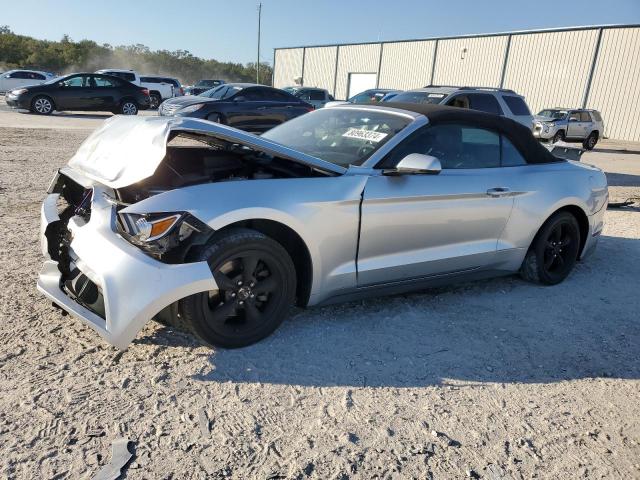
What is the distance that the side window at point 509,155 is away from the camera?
4.43 metres

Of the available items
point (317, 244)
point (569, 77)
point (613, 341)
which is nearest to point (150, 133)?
point (317, 244)

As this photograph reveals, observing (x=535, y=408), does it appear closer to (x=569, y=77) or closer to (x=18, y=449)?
(x=18, y=449)

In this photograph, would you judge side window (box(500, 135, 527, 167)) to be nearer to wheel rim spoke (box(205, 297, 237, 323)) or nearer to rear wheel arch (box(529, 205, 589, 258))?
rear wheel arch (box(529, 205, 589, 258))

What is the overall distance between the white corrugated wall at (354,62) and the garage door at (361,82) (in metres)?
0.31

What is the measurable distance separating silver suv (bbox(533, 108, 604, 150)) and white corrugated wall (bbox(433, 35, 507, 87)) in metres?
11.6

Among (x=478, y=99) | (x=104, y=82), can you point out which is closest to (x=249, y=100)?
(x=478, y=99)

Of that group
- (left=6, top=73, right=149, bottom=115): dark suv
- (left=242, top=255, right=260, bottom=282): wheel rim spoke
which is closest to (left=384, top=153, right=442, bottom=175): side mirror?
(left=242, top=255, right=260, bottom=282): wheel rim spoke

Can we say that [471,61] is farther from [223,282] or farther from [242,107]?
[223,282]

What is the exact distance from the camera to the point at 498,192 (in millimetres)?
4145

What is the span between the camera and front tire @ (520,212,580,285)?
4.65m

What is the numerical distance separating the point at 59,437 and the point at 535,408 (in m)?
2.39

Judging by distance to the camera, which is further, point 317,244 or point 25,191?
point 25,191

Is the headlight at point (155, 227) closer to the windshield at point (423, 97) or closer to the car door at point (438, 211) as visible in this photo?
the car door at point (438, 211)

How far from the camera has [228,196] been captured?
2965mm
